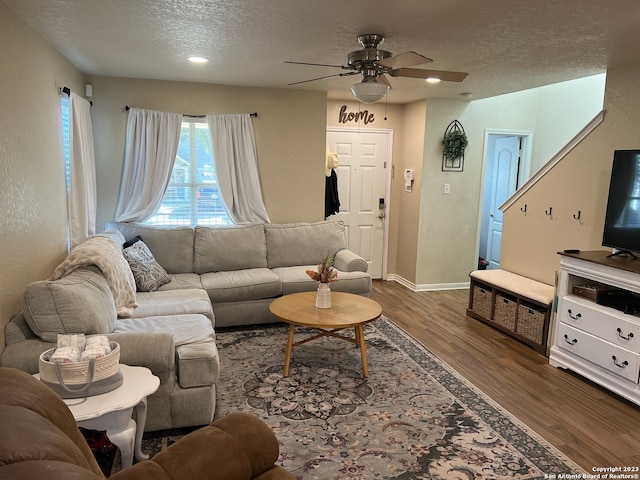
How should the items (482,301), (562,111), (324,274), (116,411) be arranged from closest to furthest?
(116,411) < (324,274) < (482,301) < (562,111)

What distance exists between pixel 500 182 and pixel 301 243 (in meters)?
3.20

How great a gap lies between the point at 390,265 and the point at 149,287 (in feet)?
11.4

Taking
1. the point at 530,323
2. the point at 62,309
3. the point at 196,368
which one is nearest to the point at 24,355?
the point at 62,309

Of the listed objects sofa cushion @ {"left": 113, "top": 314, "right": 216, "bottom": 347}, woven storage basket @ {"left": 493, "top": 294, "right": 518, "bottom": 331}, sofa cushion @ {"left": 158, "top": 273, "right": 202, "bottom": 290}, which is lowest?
woven storage basket @ {"left": 493, "top": 294, "right": 518, "bottom": 331}

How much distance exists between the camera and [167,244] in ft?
14.9

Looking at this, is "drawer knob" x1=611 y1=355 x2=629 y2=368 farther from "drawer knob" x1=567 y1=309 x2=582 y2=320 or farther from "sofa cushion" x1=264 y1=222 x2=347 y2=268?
"sofa cushion" x1=264 y1=222 x2=347 y2=268

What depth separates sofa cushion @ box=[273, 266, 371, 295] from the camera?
14.4ft

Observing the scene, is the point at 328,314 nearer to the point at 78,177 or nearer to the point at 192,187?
the point at 78,177

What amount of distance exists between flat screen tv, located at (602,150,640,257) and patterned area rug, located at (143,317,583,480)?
1.56 metres

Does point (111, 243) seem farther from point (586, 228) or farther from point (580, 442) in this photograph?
point (586, 228)

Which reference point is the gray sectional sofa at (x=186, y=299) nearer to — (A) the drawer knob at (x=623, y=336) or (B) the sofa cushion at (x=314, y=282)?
(B) the sofa cushion at (x=314, y=282)

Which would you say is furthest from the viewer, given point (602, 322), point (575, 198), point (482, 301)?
point (482, 301)

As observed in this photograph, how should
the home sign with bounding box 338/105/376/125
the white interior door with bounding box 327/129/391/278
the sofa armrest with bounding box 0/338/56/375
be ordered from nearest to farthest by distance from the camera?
the sofa armrest with bounding box 0/338/56/375, the home sign with bounding box 338/105/376/125, the white interior door with bounding box 327/129/391/278

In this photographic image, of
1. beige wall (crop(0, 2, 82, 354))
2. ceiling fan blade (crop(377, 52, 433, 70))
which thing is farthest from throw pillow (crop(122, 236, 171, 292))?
ceiling fan blade (crop(377, 52, 433, 70))
